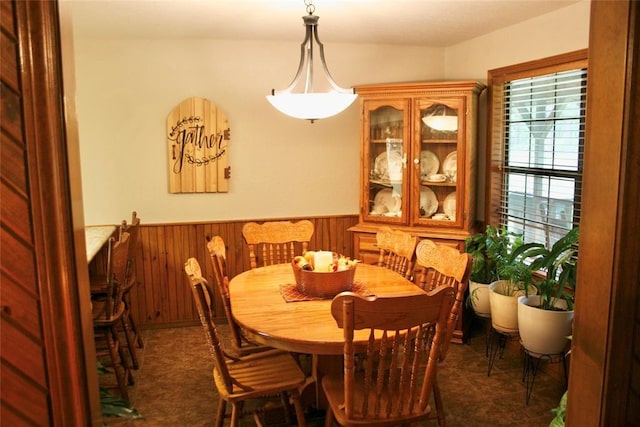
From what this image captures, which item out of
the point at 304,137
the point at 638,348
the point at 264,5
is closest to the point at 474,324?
the point at 304,137

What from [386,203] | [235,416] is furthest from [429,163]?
[235,416]

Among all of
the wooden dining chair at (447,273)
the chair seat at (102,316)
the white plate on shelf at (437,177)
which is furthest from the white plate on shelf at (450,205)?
the chair seat at (102,316)

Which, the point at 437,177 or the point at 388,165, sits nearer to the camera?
the point at 437,177

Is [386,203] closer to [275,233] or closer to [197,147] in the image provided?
[275,233]

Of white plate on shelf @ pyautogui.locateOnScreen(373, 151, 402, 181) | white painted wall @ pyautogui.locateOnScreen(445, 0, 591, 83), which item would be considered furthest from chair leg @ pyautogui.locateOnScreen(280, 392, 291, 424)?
white painted wall @ pyautogui.locateOnScreen(445, 0, 591, 83)

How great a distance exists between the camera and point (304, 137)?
425 cm

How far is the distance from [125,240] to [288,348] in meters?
1.33

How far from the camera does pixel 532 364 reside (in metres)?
3.28

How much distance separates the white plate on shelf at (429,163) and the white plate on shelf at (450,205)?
206mm

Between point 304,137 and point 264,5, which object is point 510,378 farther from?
point 264,5

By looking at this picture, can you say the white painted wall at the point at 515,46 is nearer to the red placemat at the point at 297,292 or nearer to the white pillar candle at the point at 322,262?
the red placemat at the point at 297,292

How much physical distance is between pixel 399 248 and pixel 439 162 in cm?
103

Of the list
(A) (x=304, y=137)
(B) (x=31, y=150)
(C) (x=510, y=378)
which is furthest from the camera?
(A) (x=304, y=137)

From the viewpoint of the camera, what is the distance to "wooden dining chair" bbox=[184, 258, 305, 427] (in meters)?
2.12
